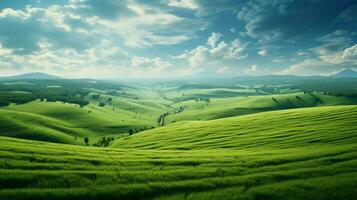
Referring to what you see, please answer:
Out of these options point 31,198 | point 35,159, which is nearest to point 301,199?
point 31,198

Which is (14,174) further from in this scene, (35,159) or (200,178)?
(200,178)

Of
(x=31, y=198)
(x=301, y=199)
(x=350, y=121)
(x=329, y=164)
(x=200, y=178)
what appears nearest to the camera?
(x=31, y=198)

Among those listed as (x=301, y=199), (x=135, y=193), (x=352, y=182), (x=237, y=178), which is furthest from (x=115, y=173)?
(x=352, y=182)

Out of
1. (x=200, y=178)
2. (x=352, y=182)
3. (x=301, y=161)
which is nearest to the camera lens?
(x=352, y=182)

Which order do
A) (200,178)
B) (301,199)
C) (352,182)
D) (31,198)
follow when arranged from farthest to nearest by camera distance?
(200,178) → (352,182) → (301,199) → (31,198)

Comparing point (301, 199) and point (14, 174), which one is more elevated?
point (14, 174)

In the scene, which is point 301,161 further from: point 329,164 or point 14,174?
point 14,174

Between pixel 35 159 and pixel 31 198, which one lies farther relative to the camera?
pixel 35 159

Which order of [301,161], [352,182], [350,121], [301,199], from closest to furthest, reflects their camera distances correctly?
[301,199]
[352,182]
[301,161]
[350,121]

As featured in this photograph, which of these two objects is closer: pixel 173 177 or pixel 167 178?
pixel 167 178
